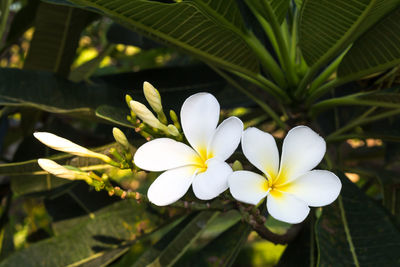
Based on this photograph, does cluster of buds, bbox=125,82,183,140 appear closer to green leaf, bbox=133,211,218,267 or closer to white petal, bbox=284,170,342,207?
white petal, bbox=284,170,342,207

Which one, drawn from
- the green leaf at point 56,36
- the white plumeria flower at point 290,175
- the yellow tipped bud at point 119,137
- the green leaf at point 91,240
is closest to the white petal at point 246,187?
the white plumeria flower at point 290,175

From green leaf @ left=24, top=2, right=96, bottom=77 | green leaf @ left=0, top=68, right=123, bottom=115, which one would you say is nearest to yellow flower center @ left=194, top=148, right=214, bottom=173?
green leaf @ left=0, top=68, right=123, bottom=115

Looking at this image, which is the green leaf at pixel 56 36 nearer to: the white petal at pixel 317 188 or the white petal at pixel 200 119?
the white petal at pixel 200 119

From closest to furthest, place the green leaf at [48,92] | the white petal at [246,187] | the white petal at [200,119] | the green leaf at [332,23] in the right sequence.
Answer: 1. the white petal at [246,187]
2. the white petal at [200,119]
3. the green leaf at [332,23]
4. the green leaf at [48,92]

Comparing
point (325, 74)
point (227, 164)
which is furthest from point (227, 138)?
point (325, 74)

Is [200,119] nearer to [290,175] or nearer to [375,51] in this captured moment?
[290,175]

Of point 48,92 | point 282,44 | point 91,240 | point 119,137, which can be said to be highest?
point 282,44
